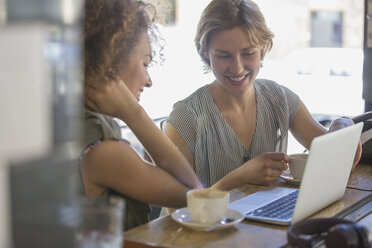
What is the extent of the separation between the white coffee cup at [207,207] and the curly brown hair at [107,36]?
0.42 meters

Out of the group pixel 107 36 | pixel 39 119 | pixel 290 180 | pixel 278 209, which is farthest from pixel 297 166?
pixel 39 119

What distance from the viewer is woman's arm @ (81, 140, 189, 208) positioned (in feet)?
4.80

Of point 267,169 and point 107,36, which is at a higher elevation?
point 107,36

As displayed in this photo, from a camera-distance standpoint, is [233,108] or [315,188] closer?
[315,188]

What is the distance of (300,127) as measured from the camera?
2422 mm

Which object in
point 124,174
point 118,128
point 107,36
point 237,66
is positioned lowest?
point 124,174

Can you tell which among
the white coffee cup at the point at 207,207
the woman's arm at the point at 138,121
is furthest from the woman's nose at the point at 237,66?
the white coffee cup at the point at 207,207

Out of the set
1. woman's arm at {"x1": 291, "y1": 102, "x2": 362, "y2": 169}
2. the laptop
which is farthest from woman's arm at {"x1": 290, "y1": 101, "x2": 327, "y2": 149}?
the laptop

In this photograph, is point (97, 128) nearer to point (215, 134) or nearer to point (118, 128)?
point (118, 128)

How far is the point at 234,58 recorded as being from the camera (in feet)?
7.14

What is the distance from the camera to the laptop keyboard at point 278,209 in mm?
1474

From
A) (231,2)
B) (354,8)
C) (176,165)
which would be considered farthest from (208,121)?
(354,8)

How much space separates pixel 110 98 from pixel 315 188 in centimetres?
58

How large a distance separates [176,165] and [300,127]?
92 centimetres
